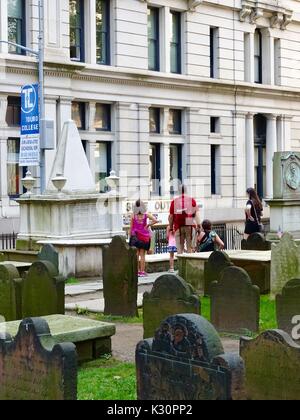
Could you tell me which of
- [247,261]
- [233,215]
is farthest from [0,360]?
[233,215]

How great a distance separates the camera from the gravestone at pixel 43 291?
11.8 metres

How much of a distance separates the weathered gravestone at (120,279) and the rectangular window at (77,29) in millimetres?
19650

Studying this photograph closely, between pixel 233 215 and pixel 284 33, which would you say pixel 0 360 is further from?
pixel 284 33

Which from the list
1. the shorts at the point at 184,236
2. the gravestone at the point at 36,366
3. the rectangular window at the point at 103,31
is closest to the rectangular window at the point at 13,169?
the rectangular window at the point at 103,31

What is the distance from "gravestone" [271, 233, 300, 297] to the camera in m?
13.8

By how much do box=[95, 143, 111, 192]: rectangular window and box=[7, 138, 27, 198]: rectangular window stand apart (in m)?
4.07

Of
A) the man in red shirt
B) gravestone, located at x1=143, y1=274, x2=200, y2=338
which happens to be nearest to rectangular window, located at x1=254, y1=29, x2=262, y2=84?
the man in red shirt

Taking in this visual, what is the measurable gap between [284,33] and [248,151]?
7.11m

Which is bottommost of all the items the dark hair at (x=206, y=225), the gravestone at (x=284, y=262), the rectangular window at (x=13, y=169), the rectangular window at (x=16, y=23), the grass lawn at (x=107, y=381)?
the grass lawn at (x=107, y=381)

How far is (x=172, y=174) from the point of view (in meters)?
36.5

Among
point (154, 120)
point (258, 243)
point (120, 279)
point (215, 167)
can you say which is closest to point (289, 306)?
point (120, 279)

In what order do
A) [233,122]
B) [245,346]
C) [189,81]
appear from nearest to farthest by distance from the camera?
[245,346] < [189,81] < [233,122]

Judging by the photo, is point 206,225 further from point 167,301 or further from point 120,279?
point 167,301

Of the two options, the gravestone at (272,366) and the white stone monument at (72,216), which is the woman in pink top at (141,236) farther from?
the gravestone at (272,366)
